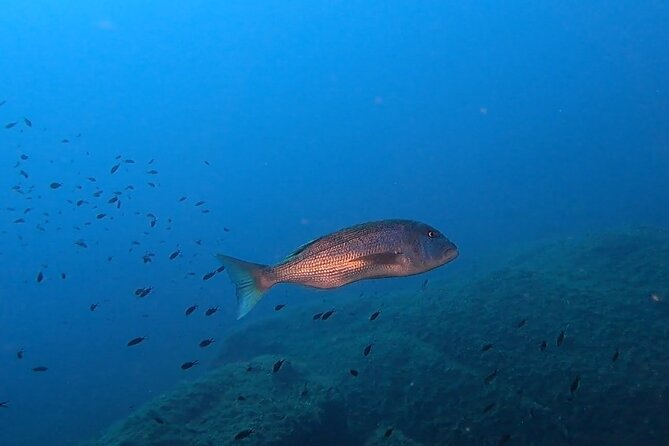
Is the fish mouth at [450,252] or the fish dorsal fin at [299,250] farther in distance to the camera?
the fish dorsal fin at [299,250]

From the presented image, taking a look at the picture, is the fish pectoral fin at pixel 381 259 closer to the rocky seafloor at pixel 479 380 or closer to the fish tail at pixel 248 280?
the fish tail at pixel 248 280

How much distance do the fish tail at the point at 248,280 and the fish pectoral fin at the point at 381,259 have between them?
29.2 inches

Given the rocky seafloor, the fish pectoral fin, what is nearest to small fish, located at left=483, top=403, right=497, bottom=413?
the rocky seafloor

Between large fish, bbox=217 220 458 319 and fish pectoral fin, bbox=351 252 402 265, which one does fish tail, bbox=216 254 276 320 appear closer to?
large fish, bbox=217 220 458 319

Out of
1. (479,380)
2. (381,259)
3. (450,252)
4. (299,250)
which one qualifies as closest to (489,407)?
(479,380)

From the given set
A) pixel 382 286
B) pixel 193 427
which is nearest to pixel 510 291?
pixel 193 427

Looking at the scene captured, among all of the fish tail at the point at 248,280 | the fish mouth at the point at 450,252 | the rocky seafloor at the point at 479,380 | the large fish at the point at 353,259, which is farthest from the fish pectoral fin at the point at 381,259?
the rocky seafloor at the point at 479,380

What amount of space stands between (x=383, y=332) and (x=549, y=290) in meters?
4.10

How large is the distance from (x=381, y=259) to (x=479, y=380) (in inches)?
232

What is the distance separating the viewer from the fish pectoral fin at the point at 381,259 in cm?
365

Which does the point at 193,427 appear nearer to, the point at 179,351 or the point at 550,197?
the point at 179,351

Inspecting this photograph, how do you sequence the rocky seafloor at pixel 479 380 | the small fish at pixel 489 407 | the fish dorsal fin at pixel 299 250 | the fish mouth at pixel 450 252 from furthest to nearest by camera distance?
1. the rocky seafloor at pixel 479 380
2. the small fish at pixel 489 407
3. the fish dorsal fin at pixel 299 250
4. the fish mouth at pixel 450 252

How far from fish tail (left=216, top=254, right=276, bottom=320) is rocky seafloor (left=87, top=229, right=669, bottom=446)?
3496mm

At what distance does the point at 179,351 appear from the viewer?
27.8 meters
